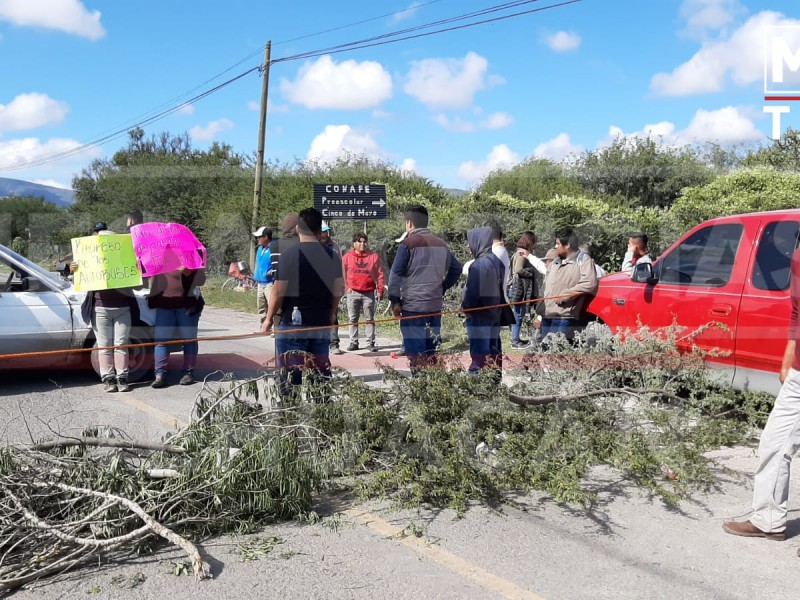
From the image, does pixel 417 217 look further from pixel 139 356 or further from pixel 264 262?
pixel 139 356

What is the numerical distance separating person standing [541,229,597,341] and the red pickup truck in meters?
0.68

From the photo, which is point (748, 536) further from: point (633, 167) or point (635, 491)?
point (633, 167)

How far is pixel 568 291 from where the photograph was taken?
792cm

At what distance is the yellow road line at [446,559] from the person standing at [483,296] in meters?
2.88

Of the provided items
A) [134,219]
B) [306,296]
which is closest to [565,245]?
[306,296]

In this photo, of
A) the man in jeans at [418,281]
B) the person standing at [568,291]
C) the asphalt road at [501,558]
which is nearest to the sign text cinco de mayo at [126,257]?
the man in jeans at [418,281]

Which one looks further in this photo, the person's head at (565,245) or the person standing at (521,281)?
the person standing at (521,281)

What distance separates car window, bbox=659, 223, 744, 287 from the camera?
21.2 feet

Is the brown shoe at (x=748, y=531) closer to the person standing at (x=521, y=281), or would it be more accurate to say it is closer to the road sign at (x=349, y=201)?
the person standing at (x=521, y=281)

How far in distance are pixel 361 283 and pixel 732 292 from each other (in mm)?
5824

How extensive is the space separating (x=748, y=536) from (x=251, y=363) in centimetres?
689

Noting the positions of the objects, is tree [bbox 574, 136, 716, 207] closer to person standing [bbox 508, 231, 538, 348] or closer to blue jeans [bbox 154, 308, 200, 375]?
person standing [bbox 508, 231, 538, 348]

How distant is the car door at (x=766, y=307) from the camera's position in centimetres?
589

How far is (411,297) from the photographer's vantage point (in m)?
7.39
